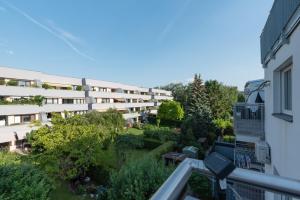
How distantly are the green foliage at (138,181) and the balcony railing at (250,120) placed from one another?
11.3 feet

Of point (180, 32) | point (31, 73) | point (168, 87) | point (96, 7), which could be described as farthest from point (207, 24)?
point (168, 87)

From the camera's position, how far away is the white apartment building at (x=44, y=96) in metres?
23.4

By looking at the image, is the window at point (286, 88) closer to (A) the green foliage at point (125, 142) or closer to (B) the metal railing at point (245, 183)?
(B) the metal railing at point (245, 183)

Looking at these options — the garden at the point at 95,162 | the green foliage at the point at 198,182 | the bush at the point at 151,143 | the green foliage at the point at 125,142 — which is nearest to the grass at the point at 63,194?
the garden at the point at 95,162

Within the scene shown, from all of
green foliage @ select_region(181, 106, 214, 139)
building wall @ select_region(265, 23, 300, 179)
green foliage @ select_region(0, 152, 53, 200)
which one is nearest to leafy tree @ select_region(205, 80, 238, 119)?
green foliage @ select_region(181, 106, 214, 139)

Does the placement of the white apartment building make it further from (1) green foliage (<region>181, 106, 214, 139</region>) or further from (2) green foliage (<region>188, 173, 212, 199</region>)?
(2) green foliage (<region>188, 173, 212, 199</region>)

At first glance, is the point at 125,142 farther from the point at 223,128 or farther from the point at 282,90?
the point at 223,128

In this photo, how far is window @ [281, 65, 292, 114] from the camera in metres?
4.81

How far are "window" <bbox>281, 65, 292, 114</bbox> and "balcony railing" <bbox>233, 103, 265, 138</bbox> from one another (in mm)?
2694

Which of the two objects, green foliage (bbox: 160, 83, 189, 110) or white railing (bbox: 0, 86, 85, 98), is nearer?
white railing (bbox: 0, 86, 85, 98)

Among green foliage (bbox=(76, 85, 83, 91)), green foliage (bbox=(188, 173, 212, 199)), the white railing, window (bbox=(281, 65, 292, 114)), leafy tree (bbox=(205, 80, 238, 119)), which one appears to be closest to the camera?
green foliage (bbox=(188, 173, 212, 199))

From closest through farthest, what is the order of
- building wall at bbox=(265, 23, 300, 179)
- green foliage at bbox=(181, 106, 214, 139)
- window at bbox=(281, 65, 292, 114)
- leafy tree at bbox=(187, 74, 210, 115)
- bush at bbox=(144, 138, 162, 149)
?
building wall at bbox=(265, 23, 300, 179)
window at bbox=(281, 65, 292, 114)
green foliage at bbox=(181, 106, 214, 139)
bush at bbox=(144, 138, 162, 149)
leafy tree at bbox=(187, 74, 210, 115)

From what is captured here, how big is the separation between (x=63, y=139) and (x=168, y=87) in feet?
312

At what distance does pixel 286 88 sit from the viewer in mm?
5039
